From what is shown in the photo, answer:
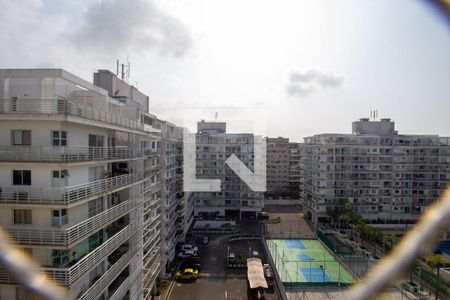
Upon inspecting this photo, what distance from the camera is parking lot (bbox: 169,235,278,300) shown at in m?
12.3

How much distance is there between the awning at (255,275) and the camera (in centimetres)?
1195

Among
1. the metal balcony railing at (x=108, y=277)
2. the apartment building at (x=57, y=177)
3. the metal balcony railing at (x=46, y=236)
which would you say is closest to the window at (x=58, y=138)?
the apartment building at (x=57, y=177)

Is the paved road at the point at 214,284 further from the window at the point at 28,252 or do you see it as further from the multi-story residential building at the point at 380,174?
the multi-story residential building at the point at 380,174

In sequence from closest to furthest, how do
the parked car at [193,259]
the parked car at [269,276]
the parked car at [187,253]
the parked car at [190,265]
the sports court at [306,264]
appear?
1. the sports court at [306,264]
2. the parked car at [269,276]
3. the parked car at [190,265]
4. the parked car at [193,259]
5. the parked car at [187,253]

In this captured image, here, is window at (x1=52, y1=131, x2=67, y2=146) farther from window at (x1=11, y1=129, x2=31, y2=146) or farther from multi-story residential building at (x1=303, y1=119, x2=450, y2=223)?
multi-story residential building at (x1=303, y1=119, x2=450, y2=223)

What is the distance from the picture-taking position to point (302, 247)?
693 inches

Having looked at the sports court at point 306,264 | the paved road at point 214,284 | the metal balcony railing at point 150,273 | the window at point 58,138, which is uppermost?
the window at point 58,138

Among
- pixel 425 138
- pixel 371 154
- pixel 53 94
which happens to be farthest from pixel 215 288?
pixel 425 138

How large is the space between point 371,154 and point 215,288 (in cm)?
1476

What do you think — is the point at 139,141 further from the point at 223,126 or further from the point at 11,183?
the point at 223,126

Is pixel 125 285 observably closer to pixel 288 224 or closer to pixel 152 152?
pixel 152 152

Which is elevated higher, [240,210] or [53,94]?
[53,94]

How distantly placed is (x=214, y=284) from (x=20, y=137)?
9.65m

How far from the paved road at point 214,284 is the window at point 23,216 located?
25.0 feet
